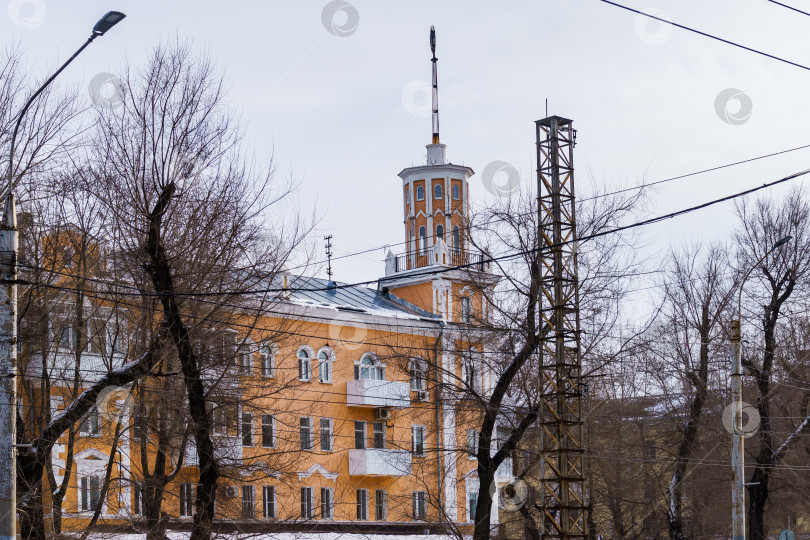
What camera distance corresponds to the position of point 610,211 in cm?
2967

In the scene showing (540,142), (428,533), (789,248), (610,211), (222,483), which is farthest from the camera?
(428,533)

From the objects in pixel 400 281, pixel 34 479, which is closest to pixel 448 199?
pixel 400 281

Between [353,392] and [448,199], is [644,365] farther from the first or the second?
[448,199]

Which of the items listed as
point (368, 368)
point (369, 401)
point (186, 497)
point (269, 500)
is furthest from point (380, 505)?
point (186, 497)

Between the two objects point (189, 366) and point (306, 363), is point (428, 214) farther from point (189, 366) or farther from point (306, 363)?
point (189, 366)

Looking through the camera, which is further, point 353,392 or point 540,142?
point 353,392

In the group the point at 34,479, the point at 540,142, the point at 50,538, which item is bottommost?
the point at 50,538

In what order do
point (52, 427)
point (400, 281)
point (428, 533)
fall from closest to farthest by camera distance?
point (52, 427), point (428, 533), point (400, 281)

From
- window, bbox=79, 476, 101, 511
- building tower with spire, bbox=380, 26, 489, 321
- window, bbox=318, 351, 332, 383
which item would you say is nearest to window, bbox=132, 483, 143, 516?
window, bbox=79, 476, 101, 511

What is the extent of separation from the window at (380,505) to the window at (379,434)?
74.8 inches

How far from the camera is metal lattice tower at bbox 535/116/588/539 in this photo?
79.0ft

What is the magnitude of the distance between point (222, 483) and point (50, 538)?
155 inches

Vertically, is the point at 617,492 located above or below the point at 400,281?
below

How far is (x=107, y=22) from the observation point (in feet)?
44.1
